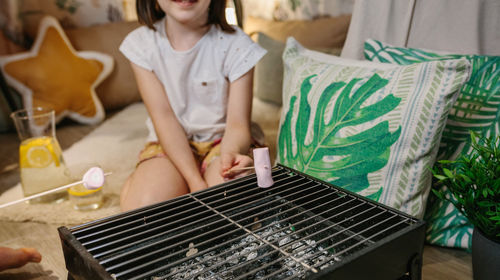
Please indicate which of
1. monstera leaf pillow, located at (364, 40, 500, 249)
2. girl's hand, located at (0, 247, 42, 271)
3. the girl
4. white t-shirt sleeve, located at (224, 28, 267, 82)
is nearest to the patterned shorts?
the girl

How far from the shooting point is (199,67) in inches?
55.2

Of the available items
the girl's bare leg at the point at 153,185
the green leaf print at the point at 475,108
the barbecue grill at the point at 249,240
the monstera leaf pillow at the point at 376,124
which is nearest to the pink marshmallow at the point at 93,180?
the girl's bare leg at the point at 153,185

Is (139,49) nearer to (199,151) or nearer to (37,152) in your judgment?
(199,151)

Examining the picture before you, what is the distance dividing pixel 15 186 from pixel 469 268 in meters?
1.65

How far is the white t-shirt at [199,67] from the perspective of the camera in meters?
1.37

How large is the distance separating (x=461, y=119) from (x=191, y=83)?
86 cm

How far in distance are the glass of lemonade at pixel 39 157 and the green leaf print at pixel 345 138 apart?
0.86 m

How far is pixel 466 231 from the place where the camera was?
109 centimetres

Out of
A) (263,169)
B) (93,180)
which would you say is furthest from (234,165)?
(93,180)

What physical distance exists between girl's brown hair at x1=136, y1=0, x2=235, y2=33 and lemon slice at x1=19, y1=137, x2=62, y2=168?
564mm

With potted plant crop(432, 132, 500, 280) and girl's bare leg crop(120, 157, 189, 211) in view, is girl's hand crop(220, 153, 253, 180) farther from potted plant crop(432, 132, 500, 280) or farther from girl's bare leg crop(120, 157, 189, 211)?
potted plant crop(432, 132, 500, 280)

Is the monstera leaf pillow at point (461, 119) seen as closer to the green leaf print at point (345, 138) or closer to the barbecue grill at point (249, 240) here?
the green leaf print at point (345, 138)

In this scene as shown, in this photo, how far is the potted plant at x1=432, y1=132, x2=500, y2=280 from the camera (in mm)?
828

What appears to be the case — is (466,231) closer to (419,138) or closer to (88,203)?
(419,138)
